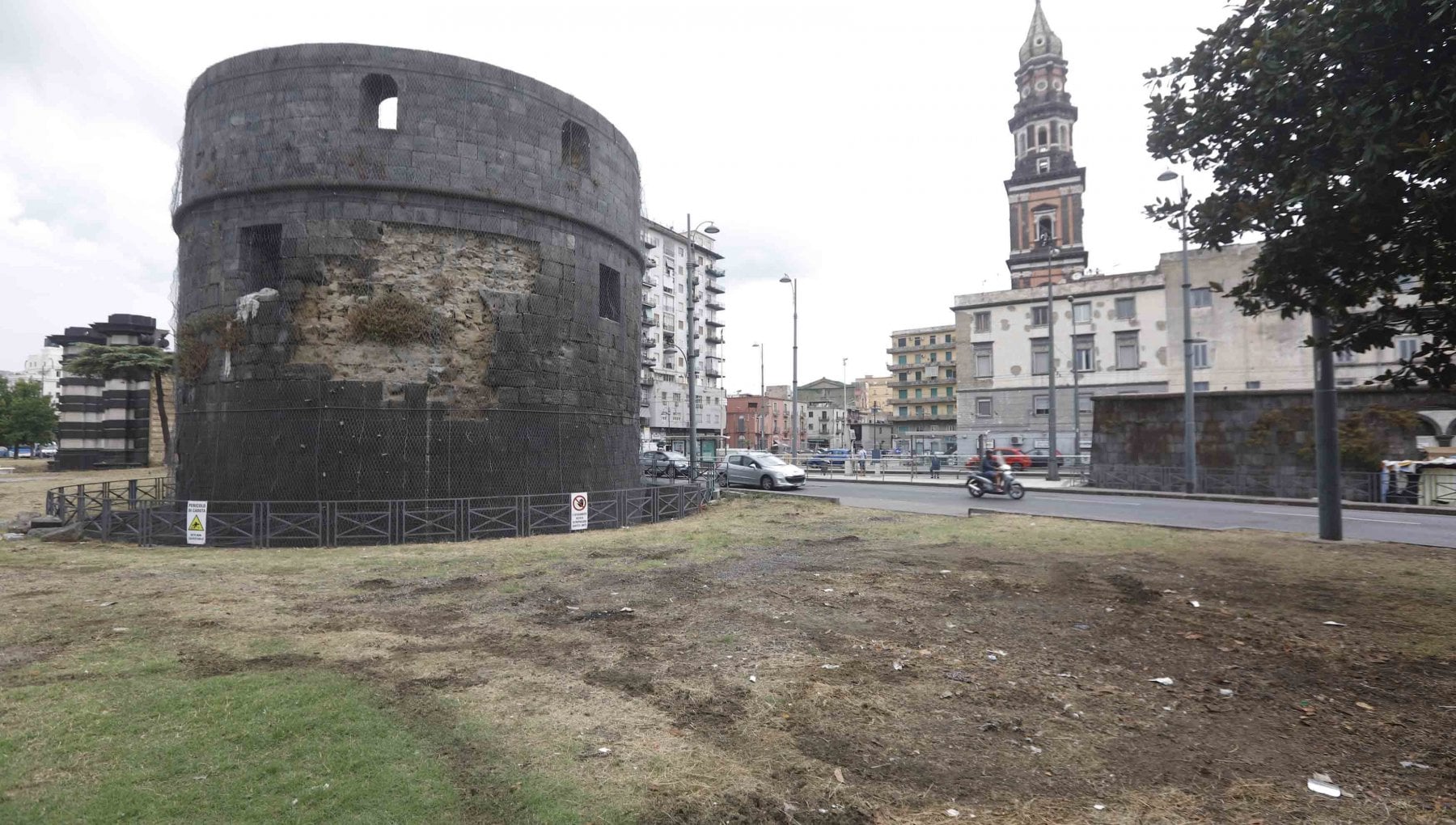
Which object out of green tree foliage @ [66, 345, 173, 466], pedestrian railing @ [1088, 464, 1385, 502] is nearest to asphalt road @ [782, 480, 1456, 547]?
pedestrian railing @ [1088, 464, 1385, 502]

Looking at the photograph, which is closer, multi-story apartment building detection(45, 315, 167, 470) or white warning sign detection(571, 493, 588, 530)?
white warning sign detection(571, 493, 588, 530)

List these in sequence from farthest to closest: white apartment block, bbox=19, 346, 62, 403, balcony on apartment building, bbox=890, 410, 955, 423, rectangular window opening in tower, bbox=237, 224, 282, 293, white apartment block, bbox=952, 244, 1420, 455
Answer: white apartment block, bbox=19, 346, 62, 403, balcony on apartment building, bbox=890, 410, 955, 423, white apartment block, bbox=952, 244, 1420, 455, rectangular window opening in tower, bbox=237, 224, 282, 293

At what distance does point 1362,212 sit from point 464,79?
16884mm

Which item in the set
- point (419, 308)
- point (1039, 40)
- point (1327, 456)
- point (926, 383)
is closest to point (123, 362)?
point (419, 308)

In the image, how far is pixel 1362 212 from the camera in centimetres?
764

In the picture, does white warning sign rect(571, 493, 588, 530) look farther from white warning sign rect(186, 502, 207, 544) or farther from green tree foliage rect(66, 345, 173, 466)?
green tree foliage rect(66, 345, 173, 466)

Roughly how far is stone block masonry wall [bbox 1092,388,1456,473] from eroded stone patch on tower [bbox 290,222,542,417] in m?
22.3

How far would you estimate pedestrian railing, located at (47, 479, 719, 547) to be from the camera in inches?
585

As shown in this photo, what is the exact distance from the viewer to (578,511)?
1702 cm

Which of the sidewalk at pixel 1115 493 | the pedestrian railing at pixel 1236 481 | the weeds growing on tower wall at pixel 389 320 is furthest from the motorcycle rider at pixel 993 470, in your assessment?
the weeds growing on tower wall at pixel 389 320

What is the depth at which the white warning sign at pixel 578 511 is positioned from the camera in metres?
16.9

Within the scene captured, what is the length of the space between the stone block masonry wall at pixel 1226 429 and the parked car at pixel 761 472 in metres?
11.6

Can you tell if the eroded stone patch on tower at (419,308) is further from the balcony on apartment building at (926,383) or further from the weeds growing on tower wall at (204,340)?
the balcony on apartment building at (926,383)

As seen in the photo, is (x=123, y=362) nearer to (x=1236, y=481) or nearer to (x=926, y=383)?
(x=1236, y=481)
